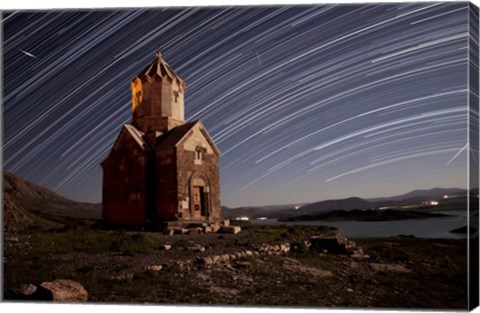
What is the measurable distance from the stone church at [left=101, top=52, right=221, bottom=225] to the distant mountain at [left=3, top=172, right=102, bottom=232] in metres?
0.59

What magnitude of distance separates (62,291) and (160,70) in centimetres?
615

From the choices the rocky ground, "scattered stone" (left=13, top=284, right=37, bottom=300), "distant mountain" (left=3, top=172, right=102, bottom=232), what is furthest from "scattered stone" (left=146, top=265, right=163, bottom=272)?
"distant mountain" (left=3, top=172, right=102, bottom=232)

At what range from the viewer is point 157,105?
1739 cm

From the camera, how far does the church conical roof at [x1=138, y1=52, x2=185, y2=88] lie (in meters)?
12.4

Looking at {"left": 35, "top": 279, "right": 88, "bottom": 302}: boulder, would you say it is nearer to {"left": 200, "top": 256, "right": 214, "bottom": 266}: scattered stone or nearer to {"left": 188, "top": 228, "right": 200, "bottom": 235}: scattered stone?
{"left": 200, "top": 256, "right": 214, "bottom": 266}: scattered stone

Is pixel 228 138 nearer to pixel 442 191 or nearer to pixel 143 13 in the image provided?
pixel 143 13

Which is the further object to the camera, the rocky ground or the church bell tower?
the church bell tower

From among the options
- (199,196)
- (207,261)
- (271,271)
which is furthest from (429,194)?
(199,196)

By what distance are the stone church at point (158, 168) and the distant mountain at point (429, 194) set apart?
4562 millimetres

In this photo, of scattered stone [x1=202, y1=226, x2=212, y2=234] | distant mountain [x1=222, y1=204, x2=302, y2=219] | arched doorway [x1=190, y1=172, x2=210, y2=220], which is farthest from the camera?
arched doorway [x1=190, y1=172, x2=210, y2=220]

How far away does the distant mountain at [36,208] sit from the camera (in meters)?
11.8

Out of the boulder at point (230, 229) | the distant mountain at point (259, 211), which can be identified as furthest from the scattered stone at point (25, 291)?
the boulder at point (230, 229)

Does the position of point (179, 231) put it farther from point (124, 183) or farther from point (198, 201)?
point (124, 183)

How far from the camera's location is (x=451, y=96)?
9.56 meters
